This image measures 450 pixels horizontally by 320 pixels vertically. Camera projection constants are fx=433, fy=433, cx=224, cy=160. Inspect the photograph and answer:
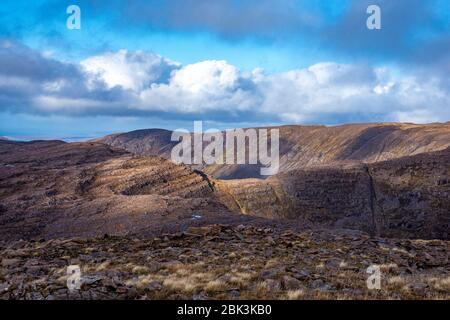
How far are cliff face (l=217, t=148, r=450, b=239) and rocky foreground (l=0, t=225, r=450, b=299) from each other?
22.8m

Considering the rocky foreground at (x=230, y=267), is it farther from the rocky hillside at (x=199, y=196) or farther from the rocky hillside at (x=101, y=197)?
the rocky hillside at (x=199, y=196)

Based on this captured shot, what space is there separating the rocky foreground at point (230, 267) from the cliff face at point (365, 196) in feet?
74.9

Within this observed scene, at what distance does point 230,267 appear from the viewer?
13.9m

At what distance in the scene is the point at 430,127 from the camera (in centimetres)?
15762

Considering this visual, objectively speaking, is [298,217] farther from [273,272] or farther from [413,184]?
[273,272]

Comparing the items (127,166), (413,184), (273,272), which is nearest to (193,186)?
(127,166)

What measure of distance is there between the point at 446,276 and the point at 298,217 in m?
32.8

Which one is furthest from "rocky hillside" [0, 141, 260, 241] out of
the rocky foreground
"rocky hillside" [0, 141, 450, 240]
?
the rocky foreground

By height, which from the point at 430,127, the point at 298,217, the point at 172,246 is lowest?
the point at 298,217

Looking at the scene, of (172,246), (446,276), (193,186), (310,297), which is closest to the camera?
(310,297)

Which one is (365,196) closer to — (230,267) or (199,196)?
(199,196)

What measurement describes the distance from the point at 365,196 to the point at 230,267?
3873 cm

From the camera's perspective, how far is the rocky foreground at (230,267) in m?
10.3

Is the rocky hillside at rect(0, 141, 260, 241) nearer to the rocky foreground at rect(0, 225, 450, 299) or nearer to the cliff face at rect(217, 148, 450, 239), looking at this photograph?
the rocky foreground at rect(0, 225, 450, 299)
